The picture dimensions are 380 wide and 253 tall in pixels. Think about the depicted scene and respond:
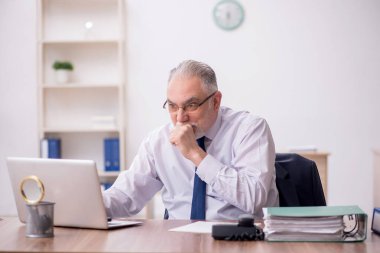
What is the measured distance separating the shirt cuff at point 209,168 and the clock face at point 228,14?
3.75 metres

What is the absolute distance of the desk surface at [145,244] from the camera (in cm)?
168

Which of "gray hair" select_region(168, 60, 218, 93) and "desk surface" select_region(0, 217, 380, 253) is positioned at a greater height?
"gray hair" select_region(168, 60, 218, 93)

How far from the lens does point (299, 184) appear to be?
2.44 metres

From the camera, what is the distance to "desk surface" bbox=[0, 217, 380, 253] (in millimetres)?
1684

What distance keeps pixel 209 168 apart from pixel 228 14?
3.79 m

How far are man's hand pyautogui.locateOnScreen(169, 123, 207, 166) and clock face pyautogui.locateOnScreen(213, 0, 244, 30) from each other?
3.61 meters

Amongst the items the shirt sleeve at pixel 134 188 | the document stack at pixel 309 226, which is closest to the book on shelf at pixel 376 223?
the document stack at pixel 309 226

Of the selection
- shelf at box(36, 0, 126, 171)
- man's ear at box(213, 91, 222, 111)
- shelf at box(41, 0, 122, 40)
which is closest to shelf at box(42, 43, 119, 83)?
shelf at box(36, 0, 126, 171)

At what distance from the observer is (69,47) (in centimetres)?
600

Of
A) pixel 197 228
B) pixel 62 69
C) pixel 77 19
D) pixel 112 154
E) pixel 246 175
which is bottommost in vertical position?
pixel 112 154

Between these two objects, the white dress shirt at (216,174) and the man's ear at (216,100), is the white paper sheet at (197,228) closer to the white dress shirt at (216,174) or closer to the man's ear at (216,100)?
the white dress shirt at (216,174)

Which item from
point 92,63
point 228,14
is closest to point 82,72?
point 92,63

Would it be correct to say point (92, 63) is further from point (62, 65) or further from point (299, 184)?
point (299, 184)

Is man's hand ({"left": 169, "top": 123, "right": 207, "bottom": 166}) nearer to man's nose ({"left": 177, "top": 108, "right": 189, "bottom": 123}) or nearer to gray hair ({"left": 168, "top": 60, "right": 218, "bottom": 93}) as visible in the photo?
man's nose ({"left": 177, "top": 108, "right": 189, "bottom": 123})
